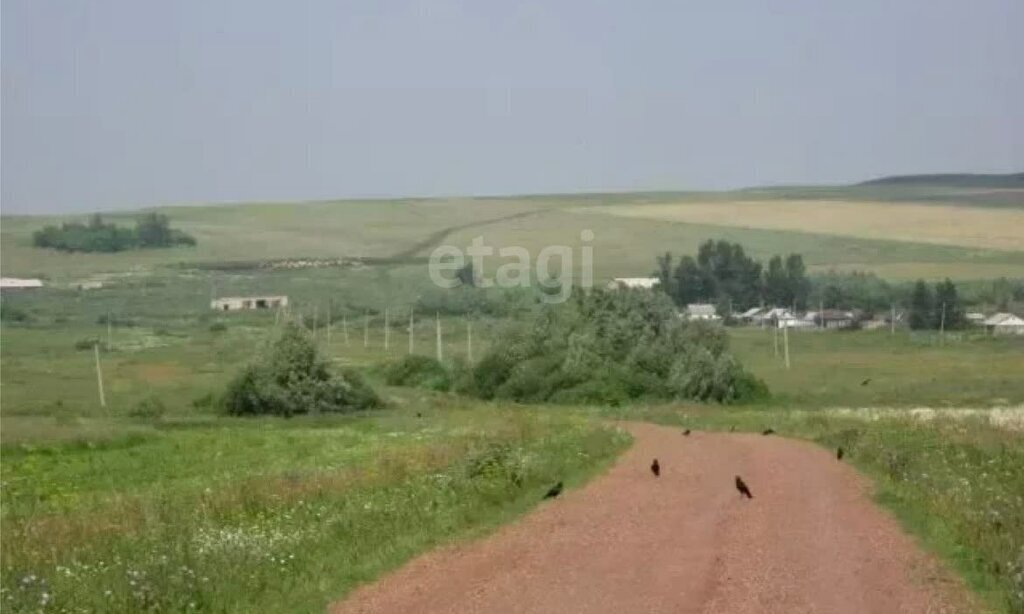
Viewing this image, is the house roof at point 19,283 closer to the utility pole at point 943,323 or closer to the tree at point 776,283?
the tree at point 776,283

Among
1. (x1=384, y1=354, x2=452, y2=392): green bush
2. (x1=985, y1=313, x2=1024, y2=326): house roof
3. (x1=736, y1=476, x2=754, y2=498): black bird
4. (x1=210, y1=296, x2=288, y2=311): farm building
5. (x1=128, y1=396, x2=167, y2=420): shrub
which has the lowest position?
(x1=384, y1=354, x2=452, y2=392): green bush

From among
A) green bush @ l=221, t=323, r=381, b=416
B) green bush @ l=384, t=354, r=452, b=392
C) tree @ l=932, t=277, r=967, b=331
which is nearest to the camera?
green bush @ l=221, t=323, r=381, b=416

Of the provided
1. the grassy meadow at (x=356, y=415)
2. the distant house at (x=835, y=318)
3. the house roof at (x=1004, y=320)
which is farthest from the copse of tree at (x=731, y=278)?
the house roof at (x=1004, y=320)

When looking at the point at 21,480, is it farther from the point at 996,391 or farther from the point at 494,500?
the point at 996,391

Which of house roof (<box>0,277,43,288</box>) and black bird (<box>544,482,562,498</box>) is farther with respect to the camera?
house roof (<box>0,277,43,288</box>)

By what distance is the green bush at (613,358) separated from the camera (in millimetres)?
54469

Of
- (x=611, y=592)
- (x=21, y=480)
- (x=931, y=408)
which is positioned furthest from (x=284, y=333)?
(x=611, y=592)

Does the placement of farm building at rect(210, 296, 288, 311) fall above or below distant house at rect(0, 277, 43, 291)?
below

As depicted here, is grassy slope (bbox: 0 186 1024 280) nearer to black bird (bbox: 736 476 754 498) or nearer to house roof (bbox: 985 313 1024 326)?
house roof (bbox: 985 313 1024 326)

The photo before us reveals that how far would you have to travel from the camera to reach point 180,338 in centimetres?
8119

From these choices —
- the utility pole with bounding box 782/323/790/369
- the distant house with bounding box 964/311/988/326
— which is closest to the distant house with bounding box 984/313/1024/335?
the distant house with bounding box 964/311/988/326

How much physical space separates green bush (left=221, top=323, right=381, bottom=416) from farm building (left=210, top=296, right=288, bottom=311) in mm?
37272

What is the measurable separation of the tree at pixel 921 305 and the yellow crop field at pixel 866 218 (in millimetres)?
2219

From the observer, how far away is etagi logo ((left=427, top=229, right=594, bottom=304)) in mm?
73875
